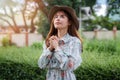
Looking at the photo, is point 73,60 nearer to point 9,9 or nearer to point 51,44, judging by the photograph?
point 51,44

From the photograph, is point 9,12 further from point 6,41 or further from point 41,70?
point 41,70

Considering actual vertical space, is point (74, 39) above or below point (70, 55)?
above

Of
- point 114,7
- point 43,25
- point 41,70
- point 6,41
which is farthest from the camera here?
point 6,41

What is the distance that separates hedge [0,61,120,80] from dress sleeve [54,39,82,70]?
6.99ft

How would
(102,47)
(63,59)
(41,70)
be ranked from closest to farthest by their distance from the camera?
(63,59), (41,70), (102,47)

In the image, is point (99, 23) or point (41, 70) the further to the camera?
point (99, 23)

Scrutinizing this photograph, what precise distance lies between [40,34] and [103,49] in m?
7.62

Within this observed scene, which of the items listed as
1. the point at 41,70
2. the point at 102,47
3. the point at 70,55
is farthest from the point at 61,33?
the point at 102,47

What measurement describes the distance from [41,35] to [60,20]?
13.5 meters

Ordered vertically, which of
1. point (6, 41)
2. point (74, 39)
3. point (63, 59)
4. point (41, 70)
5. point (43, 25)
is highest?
point (74, 39)

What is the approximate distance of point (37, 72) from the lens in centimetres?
562

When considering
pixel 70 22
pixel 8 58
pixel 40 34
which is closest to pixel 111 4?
pixel 40 34

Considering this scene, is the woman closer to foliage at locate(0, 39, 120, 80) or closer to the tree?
foliage at locate(0, 39, 120, 80)

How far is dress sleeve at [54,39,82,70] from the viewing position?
9.62 feet
